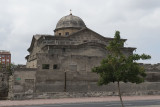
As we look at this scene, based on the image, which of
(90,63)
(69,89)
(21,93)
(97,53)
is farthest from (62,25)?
(21,93)

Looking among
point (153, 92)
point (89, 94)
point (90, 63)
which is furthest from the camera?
point (90, 63)

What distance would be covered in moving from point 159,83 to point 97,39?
538 inches

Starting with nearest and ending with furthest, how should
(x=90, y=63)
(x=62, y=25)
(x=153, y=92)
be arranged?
(x=153, y=92) < (x=90, y=63) < (x=62, y=25)

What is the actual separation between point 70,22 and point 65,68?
14.1m

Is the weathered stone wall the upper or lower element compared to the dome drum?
lower

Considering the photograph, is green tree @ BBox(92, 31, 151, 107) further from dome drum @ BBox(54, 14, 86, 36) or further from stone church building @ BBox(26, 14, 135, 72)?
dome drum @ BBox(54, 14, 86, 36)

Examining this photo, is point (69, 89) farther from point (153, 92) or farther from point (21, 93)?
point (153, 92)

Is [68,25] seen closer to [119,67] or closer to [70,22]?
[70,22]

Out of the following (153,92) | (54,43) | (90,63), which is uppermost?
(54,43)

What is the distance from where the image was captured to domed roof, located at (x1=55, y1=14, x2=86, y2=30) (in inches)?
1822

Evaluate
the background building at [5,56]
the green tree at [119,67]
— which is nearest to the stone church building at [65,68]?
the green tree at [119,67]

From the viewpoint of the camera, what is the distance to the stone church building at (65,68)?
93.8ft

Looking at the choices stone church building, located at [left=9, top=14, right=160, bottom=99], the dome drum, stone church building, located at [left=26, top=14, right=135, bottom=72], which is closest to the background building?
stone church building, located at [left=26, top=14, right=135, bottom=72]

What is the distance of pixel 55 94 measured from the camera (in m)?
28.4
